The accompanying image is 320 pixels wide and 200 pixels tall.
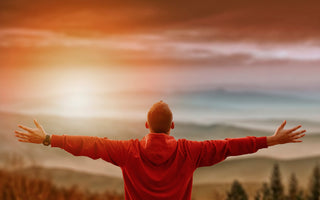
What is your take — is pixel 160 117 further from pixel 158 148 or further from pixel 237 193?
pixel 237 193

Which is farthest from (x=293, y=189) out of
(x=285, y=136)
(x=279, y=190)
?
(x=285, y=136)

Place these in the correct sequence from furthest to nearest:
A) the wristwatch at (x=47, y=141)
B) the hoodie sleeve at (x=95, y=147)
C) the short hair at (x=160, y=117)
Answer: the wristwatch at (x=47, y=141)
the hoodie sleeve at (x=95, y=147)
the short hair at (x=160, y=117)

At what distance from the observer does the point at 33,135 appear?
489 cm

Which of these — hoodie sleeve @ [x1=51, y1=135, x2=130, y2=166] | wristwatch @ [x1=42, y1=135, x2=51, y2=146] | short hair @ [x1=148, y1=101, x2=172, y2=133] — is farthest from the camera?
wristwatch @ [x1=42, y1=135, x2=51, y2=146]

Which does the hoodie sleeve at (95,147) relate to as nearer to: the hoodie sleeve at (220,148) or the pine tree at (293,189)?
the hoodie sleeve at (220,148)

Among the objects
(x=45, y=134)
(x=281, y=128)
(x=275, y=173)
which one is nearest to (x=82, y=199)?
(x=275, y=173)

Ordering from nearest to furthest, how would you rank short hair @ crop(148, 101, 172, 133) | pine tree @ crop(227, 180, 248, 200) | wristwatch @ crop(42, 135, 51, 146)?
short hair @ crop(148, 101, 172, 133) → wristwatch @ crop(42, 135, 51, 146) → pine tree @ crop(227, 180, 248, 200)

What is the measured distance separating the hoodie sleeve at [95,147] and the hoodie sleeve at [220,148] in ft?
2.57

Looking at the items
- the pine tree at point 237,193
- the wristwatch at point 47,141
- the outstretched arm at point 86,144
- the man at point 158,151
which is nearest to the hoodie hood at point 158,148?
the man at point 158,151

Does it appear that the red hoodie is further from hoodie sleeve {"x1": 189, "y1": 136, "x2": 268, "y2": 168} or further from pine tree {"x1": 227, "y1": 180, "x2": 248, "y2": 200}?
pine tree {"x1": 227, "y1": 180, "x2": 248, "y2": 200}

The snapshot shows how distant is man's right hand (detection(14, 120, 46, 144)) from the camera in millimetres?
4895

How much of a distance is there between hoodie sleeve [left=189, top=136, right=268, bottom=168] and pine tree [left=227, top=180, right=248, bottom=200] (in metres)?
3.96

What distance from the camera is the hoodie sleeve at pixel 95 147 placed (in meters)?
4.79

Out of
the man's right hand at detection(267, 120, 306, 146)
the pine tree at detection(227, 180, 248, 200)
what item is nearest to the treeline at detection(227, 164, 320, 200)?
the pine tree at detection(227, 180, 248, 200)
